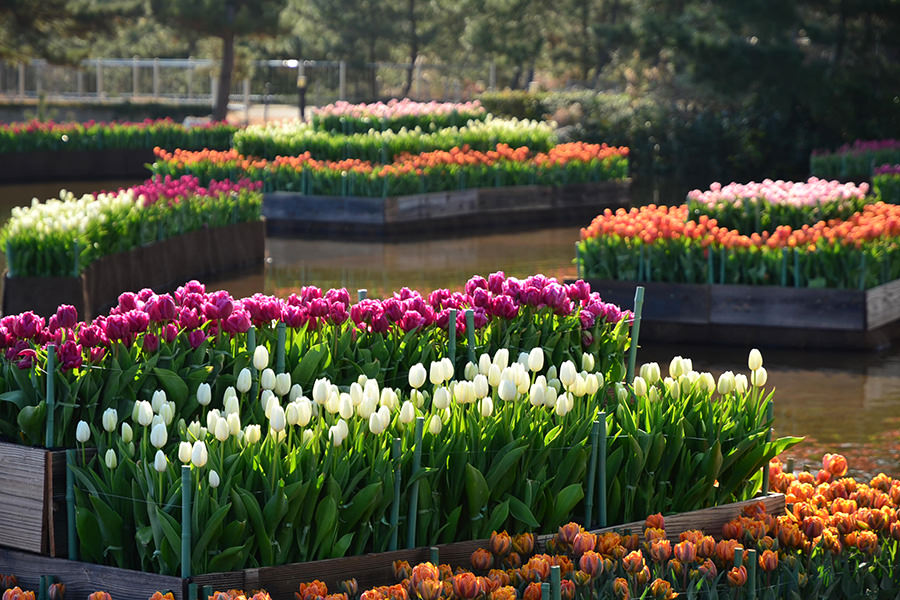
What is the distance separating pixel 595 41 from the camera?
4916 cm

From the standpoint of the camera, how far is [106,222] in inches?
530

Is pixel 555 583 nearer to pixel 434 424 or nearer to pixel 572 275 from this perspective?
pixel 434 424

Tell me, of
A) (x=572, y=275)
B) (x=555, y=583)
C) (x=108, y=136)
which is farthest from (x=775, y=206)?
(x=108, y=136)

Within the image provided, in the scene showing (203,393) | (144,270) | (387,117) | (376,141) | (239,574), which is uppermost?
(387,117)

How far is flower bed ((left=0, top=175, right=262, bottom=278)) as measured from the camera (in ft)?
41.3

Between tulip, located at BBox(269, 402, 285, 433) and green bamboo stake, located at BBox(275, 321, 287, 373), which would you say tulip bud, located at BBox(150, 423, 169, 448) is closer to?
tulip, located at BBox(269, 402, 285, 433)

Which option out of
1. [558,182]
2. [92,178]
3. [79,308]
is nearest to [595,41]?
[92,178]

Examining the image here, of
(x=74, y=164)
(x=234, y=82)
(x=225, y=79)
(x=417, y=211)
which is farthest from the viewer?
(x=234, y=82)

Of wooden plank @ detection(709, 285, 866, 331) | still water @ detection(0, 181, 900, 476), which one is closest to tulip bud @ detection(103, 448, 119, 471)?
still water @ detection(0, 181, 900, 476)

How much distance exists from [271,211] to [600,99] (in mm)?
15729

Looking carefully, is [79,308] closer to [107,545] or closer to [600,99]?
[107,545]

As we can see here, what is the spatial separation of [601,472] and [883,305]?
6.96 m

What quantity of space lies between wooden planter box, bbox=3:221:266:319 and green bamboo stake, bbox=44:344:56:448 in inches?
252

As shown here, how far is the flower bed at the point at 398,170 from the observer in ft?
66.6
